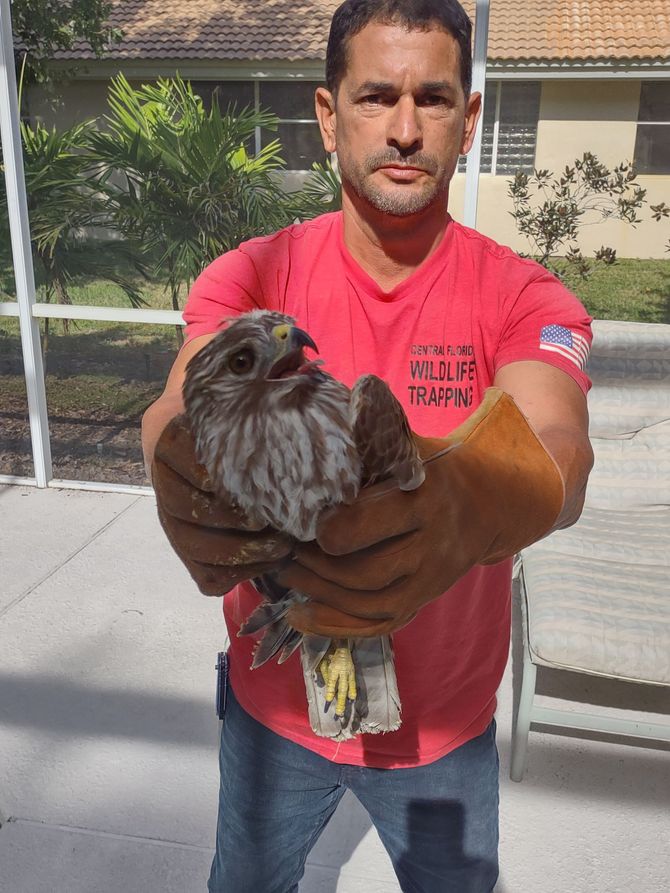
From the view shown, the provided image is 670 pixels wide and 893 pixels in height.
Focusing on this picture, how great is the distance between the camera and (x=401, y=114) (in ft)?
6.48

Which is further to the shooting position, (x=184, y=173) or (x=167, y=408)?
(x=184, y=173)

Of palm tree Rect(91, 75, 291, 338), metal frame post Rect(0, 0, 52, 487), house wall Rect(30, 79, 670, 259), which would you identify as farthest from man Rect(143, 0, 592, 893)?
metal frame post Rect(0, 0, 52, 487)

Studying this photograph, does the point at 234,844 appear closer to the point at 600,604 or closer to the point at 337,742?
the point at 337,742

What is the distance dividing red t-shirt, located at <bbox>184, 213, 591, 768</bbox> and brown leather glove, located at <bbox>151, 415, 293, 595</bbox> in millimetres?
476

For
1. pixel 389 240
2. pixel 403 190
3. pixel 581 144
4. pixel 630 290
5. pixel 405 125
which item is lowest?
pixel 630 290

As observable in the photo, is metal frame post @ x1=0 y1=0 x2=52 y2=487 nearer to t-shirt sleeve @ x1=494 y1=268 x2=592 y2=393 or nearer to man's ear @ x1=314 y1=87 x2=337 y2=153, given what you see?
man's ear @ x1=314 y1=87 x2=337 y2=153

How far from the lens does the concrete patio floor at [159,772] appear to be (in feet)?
10.7

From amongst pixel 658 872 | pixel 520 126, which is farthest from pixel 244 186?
pixel 658 872

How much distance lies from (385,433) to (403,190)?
31.2 inches

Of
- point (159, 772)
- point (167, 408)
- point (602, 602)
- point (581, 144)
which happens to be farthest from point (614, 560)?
point (167, 408)

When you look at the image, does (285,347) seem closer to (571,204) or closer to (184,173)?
(571,204)

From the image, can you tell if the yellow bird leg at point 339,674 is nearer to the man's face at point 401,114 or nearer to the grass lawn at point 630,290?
the man's face at point 401,114

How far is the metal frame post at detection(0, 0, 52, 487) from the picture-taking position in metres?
5.89

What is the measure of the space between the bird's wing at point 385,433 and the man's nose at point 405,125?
746 mm
